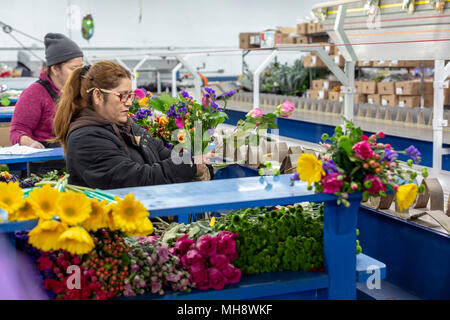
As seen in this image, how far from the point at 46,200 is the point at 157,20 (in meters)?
16.4

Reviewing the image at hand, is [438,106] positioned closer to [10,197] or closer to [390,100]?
[390,100]

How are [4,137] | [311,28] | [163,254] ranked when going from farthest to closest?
1. [311,28]
2. [4,137]
3. [163,254]

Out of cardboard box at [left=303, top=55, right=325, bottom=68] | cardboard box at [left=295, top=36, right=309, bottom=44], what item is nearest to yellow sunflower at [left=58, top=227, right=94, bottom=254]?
cardboard box at [left=303, top=55, right=325, bottom=68]

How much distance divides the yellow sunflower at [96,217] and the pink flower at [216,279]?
406mm

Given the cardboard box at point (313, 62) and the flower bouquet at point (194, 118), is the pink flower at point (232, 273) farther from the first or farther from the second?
the cardboard box at point (313, 62)

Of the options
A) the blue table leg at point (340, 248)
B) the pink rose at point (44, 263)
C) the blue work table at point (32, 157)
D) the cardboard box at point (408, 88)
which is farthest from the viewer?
the cardboard box at point (408, 88)

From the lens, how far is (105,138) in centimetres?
225

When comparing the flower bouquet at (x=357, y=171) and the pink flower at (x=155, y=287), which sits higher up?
the flower bouquet at (x=357, y=171)

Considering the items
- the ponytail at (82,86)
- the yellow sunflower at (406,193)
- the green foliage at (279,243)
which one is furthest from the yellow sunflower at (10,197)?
the yellow sunflower at (406,193)

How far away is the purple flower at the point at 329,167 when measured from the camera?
1.76m

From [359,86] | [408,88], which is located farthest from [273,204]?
[359,86]

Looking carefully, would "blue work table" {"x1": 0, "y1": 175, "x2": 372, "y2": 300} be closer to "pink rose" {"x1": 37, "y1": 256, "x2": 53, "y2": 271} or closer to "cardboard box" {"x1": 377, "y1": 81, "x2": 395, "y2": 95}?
"pink rose" {"x1": 37, "y1": 256, "x2": 53, "y2": 271}
